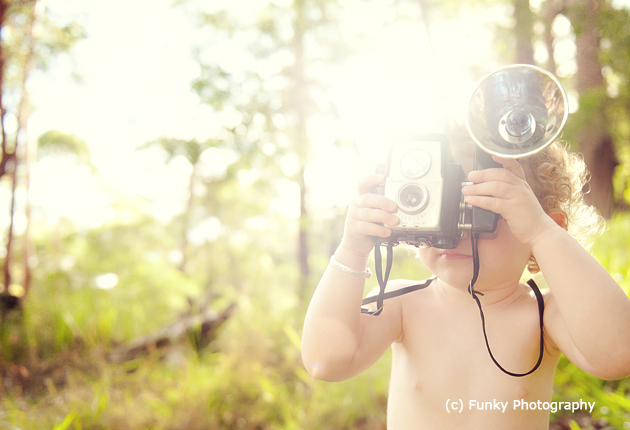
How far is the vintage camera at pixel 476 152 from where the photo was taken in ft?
2.78

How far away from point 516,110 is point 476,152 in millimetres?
127

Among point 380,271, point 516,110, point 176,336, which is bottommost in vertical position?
point 176,336

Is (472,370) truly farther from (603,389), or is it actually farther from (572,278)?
(603,389)

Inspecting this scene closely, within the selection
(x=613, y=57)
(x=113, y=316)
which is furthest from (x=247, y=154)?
(x=613, y=57)

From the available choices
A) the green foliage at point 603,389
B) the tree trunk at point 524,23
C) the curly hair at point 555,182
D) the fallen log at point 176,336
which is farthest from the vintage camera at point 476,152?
the fallen log at point 176,336

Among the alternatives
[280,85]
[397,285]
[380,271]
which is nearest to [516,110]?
[380,271]

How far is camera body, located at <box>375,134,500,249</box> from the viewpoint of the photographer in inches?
34.2

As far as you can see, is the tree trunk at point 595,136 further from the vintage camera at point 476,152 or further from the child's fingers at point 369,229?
the child's fingers at point 369,229

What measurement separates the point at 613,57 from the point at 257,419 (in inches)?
191

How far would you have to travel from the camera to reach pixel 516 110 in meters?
0.87

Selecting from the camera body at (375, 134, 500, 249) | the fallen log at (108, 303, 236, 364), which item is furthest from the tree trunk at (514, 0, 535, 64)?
the fallen log at (108, 303, 236, 364)

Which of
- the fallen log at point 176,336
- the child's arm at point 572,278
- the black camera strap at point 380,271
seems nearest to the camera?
the child's arm at point 572,278

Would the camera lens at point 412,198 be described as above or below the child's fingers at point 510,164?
below

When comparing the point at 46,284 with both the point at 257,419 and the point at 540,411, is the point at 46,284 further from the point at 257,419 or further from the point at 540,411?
the point at 540,411
